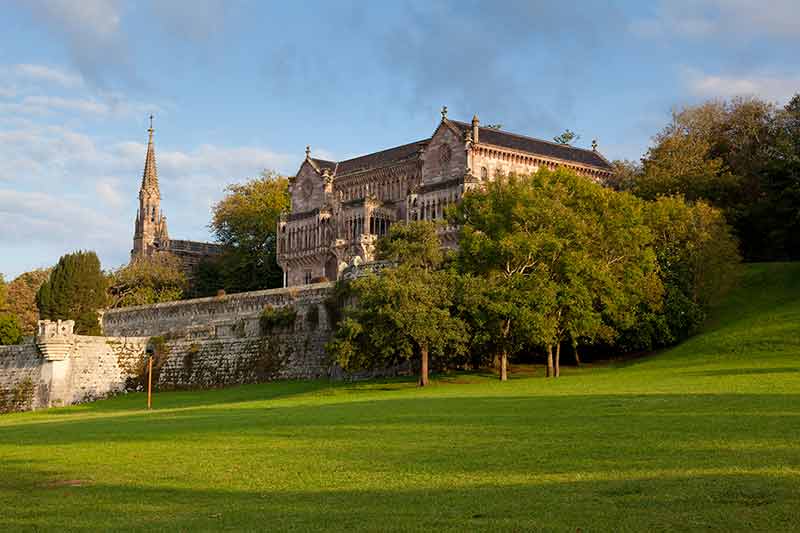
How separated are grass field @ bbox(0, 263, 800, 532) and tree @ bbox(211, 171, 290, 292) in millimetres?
71007

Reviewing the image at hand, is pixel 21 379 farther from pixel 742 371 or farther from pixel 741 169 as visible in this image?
pixel 741 169

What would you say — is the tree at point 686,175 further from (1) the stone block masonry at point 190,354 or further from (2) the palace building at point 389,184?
(1) the stone block masonry at point 190,354

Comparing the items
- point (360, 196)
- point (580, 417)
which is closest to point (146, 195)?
point (360, 196)

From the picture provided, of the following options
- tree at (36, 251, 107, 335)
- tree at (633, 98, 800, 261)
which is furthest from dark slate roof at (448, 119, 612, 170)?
tree at (36, 251, 107, 335)

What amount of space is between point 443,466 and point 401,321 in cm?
3197

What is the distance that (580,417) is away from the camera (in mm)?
24922

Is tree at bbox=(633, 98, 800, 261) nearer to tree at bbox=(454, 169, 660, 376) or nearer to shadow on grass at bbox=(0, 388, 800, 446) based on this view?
tree at bbox=(454, 169, 660, 376)

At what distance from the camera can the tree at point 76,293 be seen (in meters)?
81.6

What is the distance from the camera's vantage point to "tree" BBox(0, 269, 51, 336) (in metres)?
96.6

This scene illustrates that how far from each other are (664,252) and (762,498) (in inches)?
1998

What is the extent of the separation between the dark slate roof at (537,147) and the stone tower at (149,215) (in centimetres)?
5657

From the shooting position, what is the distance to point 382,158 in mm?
98812

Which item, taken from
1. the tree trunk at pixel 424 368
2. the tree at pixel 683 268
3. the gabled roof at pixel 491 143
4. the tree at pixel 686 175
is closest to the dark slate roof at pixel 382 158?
the gabled roof at pixel 491 143

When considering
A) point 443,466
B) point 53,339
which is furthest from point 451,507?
point 53,339
